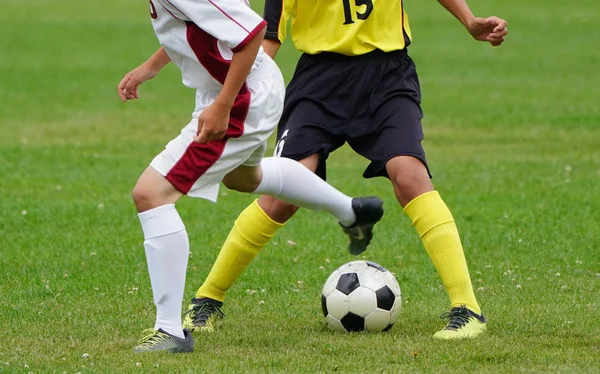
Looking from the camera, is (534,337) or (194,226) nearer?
(534,337)

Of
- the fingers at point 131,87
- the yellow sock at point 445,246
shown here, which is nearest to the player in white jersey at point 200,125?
the fingers at point 131,87

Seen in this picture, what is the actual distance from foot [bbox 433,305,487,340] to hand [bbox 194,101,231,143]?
1.55 meters

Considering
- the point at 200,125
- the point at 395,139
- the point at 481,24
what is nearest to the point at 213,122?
the point at 200,125

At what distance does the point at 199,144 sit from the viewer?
5.69m

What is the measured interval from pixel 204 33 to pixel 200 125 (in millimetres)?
425

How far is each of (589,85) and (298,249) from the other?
1228 cm

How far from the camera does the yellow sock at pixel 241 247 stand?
6.68 meters

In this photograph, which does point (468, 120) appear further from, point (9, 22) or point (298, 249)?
point (9, 22)

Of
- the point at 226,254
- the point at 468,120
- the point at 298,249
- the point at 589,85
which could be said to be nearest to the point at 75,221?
the point at 298,249

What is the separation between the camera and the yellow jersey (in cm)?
654

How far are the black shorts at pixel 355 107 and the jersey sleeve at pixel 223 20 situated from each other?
115cm

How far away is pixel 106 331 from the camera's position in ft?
21.1

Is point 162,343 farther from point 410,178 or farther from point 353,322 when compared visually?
point 410,178

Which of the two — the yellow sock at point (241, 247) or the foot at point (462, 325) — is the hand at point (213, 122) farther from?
the foot at point (462, 325)
